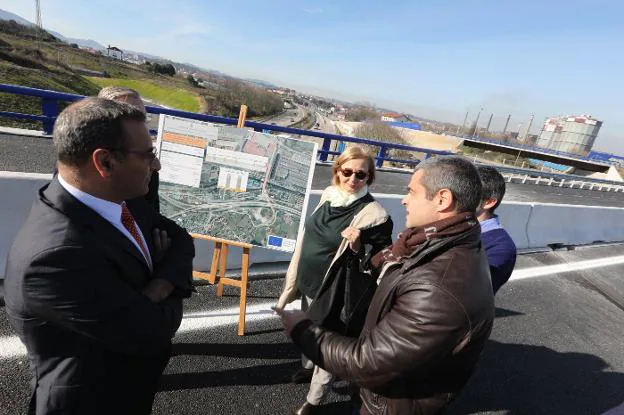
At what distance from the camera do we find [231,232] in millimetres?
3396

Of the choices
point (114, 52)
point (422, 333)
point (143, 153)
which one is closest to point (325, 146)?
point (143, 153)

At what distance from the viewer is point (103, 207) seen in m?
1.37

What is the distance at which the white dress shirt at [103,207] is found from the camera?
4.30 feet

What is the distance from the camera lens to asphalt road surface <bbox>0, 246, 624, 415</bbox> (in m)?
2.74

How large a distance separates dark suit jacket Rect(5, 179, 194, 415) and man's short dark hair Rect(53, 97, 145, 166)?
0.14 meters

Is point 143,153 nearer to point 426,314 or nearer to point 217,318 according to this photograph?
point 426,314

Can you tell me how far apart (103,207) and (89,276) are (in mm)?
278

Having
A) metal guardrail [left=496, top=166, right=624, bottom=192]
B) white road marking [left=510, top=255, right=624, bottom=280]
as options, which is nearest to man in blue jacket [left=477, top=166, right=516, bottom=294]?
white road marking [left=510, top=255, right=624, bottom=280]

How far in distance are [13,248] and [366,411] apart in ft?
5.63

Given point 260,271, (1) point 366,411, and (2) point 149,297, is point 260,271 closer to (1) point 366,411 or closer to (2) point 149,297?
(1) point 366,411

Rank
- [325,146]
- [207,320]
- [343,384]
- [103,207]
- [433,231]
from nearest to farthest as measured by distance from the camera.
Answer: [103,207] → [433,231] → [343,384] → [207,320] → [325,146]

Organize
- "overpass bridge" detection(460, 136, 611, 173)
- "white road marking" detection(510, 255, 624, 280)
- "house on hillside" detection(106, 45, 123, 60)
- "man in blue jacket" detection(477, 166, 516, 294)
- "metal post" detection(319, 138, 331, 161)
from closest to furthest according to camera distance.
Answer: "man in blue jacket" detection(477, 166, 516, 294), "white road marking" detection(510, 255, 624, 280), "metal post" detection(319, 138, 331, 161), "overpass bridge" detection(460, 136, 611, 173), "house on hillside" detection(106, 45, 123, 60)

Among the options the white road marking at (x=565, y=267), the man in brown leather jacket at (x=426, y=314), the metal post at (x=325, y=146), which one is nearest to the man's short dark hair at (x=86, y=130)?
the man in brown leather jacket at (x=426, y=314)

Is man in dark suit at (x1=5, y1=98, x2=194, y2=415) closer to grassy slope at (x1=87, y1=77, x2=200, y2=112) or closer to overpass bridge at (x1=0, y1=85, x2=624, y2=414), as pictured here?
overpass bridge at (x1=0, y1=85, x2=624, y2=414)
